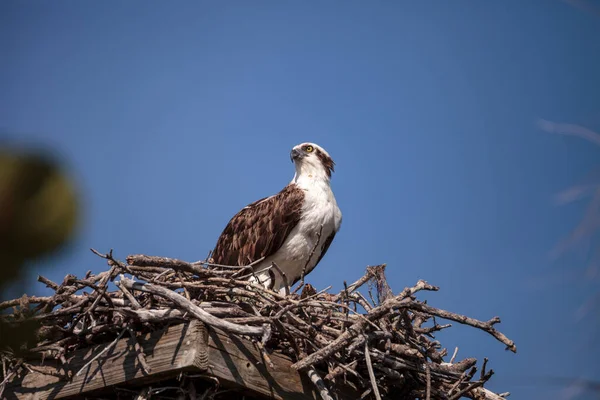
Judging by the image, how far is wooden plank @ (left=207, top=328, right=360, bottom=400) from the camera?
3801 mm

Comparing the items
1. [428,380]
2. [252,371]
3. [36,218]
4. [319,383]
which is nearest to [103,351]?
[252,371]

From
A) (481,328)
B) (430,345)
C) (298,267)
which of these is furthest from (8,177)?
(298,267)

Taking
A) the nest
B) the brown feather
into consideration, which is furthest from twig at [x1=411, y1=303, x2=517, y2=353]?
the brown feather

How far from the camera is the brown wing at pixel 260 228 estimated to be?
22.3 ft

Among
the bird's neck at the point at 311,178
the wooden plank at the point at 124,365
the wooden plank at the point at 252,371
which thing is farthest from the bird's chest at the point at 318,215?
the wooden plank at the point at 124,365

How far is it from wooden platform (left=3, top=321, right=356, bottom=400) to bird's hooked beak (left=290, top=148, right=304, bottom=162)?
3861mm

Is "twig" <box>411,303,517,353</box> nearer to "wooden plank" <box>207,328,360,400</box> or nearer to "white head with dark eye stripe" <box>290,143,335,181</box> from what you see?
"wooden plank" <box>207,328,360,400</box>

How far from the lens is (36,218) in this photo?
121 cm

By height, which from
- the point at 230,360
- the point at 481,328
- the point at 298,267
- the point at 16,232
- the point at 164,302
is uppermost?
the point at 298,267

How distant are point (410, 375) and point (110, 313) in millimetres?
1930

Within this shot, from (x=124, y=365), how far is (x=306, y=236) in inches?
127

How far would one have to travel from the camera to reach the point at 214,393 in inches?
149

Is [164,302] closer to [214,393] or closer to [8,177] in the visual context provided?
[214,393]

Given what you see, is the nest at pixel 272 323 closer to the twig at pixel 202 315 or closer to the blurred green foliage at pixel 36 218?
the twig at pixel 202 315
